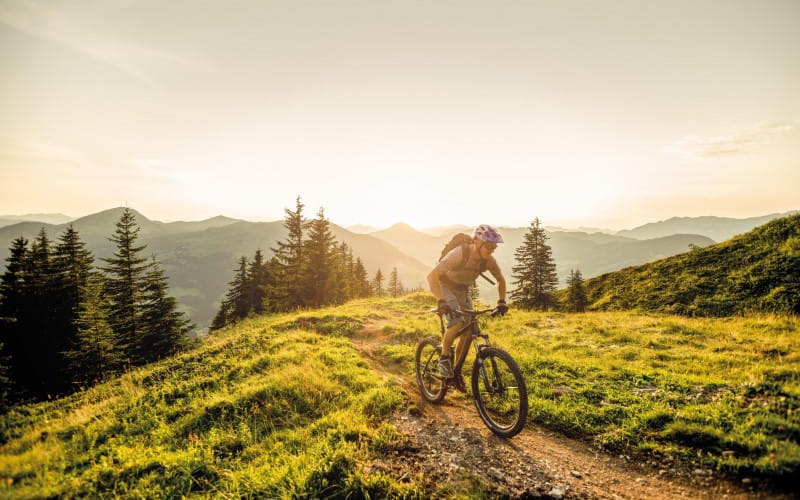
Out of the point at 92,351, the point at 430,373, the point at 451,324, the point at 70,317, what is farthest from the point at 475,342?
the point at 70,317

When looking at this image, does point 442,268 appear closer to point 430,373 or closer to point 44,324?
point 430,373

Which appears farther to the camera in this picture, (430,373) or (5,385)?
(5,385)

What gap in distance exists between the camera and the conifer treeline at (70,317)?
23.2 meters

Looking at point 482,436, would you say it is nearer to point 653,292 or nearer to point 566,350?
point 566,350

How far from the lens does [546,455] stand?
4863 millimetres

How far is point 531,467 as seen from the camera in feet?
14.8

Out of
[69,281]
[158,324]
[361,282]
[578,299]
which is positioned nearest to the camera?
[69,281]

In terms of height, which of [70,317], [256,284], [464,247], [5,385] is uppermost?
[464,247]

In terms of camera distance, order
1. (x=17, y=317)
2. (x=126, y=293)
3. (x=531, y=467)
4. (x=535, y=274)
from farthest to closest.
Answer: (x=535, y=274) → (x=126, y=293) → (x=17, y=317) → (x=531, y=467)

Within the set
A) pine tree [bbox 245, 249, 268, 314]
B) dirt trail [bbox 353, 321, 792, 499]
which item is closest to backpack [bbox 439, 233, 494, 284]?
dirt trail [bbox 353, 321, 792, 499]

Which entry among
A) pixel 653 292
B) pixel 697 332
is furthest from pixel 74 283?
pixel 653 292

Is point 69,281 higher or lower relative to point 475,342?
lower

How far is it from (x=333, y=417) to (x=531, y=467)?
11.5ft

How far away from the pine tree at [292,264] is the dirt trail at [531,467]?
2517 cm
